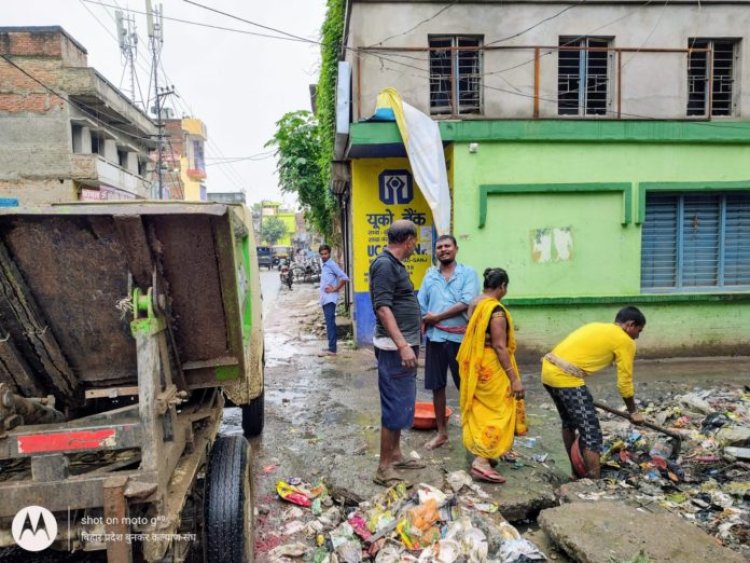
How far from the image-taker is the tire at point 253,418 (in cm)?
524

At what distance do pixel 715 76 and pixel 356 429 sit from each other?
26.2 ft

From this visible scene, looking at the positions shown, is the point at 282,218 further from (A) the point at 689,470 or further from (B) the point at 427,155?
(A) the point at 689,470

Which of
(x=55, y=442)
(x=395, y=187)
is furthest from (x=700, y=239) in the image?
(x=55, y=442)

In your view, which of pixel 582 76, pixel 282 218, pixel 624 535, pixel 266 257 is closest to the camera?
pixel 624 535

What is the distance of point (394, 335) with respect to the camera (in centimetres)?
375

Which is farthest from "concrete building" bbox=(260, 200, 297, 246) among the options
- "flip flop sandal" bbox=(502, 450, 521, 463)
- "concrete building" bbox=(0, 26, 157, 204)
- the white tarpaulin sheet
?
"flip flop sandal" bbox=(502, 450, 521, 463)

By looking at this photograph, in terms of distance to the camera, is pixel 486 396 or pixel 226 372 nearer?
pixel 226 372

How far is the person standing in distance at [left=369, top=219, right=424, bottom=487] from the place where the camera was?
150 inches

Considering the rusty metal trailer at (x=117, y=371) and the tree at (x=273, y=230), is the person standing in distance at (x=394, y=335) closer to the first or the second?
the rusty metal trailer at (x=117, y=371)

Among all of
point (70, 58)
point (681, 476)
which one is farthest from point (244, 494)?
point (70, 58)

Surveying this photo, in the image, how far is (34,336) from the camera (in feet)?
8.41

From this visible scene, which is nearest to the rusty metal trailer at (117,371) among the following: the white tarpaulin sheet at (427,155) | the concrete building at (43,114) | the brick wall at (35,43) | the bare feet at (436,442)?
the bare feet at (436,442)

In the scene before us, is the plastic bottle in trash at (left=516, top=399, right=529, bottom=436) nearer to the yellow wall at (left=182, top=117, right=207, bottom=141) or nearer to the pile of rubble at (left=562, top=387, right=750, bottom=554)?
the pile of rubble at (left=562, top=387, right=750, bottom=554)

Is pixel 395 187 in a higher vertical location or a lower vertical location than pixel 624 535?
higher
